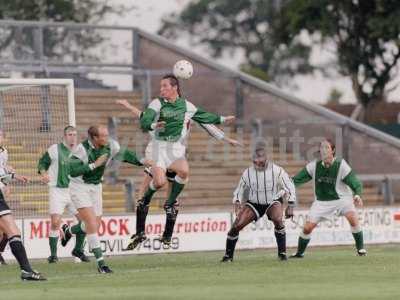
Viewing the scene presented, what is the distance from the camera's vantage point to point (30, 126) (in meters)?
25.7

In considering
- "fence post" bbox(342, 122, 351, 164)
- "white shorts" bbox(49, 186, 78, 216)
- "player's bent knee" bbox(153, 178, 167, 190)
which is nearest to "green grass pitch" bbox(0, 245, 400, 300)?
"white shorts" bbox(49, 186, 78, 216)

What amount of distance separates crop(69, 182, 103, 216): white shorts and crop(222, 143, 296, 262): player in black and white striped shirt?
2.23 meters

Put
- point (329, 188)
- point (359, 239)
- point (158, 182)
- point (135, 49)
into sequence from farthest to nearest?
1. point (135, 49)
2. point (359, 239)
3. point (329, 188)
4. point (158, 182)

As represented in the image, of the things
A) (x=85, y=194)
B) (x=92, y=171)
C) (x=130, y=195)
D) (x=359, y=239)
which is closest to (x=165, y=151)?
(x=92, y=171)

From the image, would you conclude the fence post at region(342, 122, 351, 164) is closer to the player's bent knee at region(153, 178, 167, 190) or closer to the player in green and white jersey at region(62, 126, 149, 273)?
the player's bent knee at region(153, 178, 167, 190)

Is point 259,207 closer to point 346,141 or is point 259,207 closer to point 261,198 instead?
point 261,198

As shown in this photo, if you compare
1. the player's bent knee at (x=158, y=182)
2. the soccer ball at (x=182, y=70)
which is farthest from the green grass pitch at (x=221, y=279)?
the soccer ball at (x=182, y=70)

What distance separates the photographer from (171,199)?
21.7 metres

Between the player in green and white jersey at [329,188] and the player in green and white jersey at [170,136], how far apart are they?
7.56ft

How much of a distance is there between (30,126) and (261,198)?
17.4 feet

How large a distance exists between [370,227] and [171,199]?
29.5 ft

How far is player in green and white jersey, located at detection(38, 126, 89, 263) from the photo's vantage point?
23328 mm

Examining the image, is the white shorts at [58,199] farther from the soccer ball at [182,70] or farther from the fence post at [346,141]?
the fence post at [346,141]

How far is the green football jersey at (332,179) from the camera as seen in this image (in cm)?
2309
